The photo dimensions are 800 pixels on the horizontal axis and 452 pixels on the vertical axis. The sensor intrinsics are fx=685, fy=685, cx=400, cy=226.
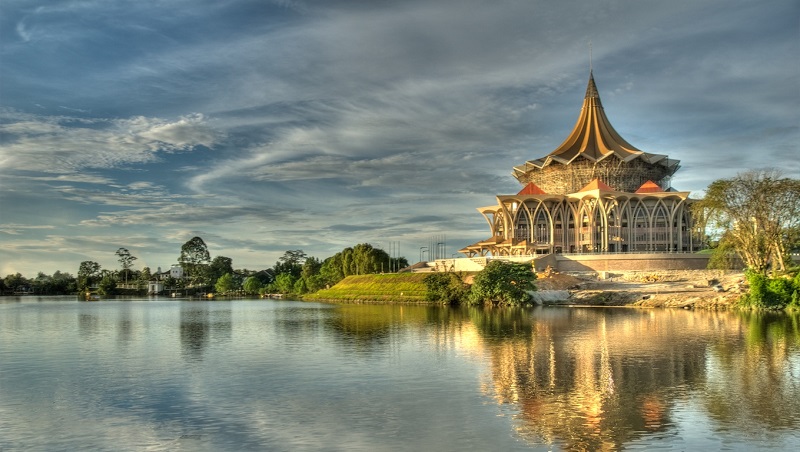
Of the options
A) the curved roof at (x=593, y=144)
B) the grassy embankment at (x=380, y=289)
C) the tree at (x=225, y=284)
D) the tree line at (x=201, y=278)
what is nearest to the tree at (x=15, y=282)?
the tree line at (x=201, y=278)

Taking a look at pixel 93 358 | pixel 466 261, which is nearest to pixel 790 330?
pixel 93 358

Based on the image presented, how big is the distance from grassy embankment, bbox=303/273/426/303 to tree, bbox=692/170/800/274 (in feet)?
108

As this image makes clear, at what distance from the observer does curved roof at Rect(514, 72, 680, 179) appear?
10444 cm

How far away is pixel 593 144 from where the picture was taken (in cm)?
10694

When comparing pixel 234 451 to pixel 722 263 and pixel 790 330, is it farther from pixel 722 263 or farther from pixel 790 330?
pixel 722 263

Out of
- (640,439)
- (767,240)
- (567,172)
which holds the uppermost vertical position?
(567,172)

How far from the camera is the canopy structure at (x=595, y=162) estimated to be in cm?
10450

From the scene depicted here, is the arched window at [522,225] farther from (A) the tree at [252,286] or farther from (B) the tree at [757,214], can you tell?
(A) the tree at [252,286]

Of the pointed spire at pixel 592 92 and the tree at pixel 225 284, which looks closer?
the pointed spire at pixel 592 92

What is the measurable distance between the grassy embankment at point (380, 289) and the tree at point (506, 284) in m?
12.3

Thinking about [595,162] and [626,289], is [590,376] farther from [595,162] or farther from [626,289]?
[595,162]

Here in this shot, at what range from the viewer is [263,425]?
17531mm

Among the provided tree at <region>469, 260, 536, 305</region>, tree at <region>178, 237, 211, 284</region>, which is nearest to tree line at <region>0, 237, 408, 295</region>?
tree at <region>178, 237, 211, 284</region>

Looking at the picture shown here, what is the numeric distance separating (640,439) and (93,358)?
24889 millimetres
